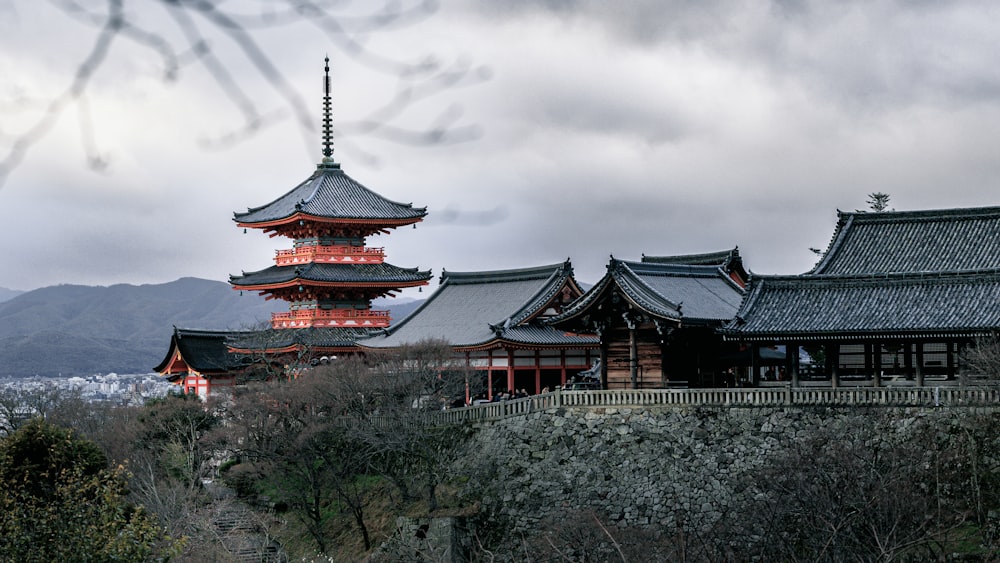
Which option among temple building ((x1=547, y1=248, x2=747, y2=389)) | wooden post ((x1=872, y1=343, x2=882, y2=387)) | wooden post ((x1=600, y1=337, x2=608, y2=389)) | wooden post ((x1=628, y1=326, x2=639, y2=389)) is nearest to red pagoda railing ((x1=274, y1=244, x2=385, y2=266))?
temple building ((x1=547, y1=248, x2=747, y2=389))

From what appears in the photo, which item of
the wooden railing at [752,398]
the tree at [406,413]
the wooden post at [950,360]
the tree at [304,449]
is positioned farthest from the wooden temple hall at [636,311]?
the tree at [304,449]

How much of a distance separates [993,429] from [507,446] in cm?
1455

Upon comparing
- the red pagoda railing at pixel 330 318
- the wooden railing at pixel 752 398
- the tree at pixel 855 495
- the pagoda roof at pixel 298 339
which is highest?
the red pagoda railing at pixel 330 318

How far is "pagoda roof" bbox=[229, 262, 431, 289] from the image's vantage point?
182 ft

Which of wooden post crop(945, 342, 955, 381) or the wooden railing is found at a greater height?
wooden post crop(945, 342, 955, 381)

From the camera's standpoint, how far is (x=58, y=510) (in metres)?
24.1

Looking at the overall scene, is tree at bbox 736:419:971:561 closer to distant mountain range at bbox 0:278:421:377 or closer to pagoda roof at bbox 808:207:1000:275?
pagoda roof at bbox 808:207:1000:275

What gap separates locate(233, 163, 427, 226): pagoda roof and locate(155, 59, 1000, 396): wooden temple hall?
0.36ft

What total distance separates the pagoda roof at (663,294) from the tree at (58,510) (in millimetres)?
16422

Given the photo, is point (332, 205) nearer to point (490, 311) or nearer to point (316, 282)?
point (316, 282)

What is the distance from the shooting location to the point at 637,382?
128 ft

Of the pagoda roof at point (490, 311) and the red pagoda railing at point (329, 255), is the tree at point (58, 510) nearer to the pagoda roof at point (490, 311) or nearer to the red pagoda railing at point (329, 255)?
the pagoda roof at point (490, 311)

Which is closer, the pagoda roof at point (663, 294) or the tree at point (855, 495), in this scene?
the tree at point (855, 495)

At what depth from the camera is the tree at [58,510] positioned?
23016mm
